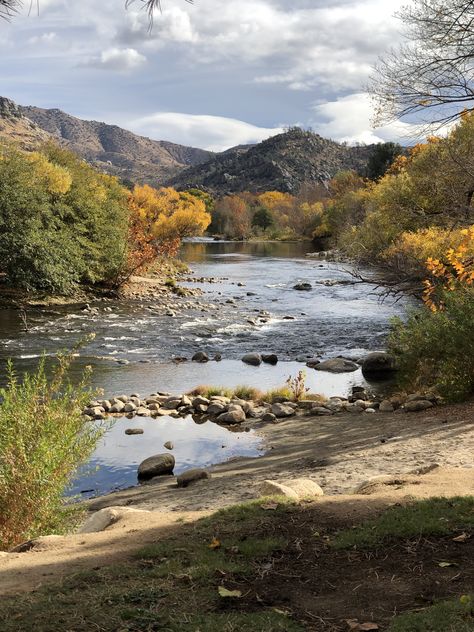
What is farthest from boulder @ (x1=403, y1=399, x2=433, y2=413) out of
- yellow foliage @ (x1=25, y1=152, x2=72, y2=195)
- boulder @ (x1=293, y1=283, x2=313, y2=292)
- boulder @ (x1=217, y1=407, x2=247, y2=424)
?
yellow foliage @ (x1=25, y1=152, x2=72, y2=195)

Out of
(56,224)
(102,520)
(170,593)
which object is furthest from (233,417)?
(56,224)

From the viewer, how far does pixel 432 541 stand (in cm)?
486

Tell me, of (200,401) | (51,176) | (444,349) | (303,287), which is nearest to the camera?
(444,349)

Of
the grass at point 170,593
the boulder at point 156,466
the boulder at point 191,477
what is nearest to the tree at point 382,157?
the boulder at point 156,466

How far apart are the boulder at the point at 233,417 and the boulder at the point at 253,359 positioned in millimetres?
5489

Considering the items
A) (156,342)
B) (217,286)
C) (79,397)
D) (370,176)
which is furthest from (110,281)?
(370,176)

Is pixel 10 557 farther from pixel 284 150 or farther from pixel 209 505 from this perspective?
pixel 284 150

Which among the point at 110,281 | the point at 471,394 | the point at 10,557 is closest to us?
the point at 10,557

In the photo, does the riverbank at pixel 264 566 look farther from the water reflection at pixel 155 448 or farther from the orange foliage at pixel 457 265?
the water reflection at pixel 155 448

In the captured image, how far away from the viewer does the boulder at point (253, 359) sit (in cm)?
1955

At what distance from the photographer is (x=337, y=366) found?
18609 millimetres

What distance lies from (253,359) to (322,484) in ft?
36.9

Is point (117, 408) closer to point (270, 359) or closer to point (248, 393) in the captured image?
point (248, 393)

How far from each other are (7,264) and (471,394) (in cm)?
2245
